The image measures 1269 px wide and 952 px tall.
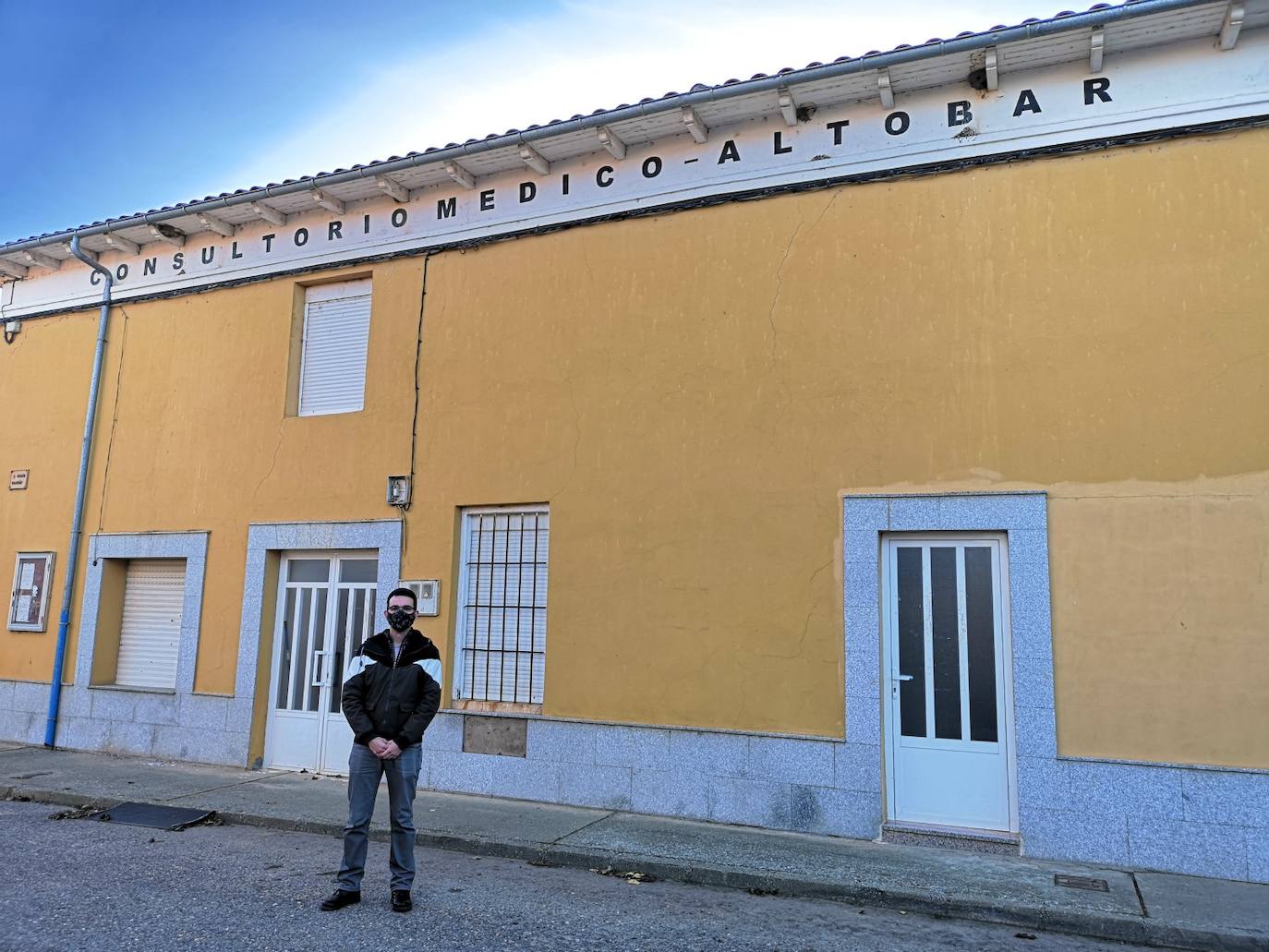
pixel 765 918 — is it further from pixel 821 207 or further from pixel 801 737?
pixel 821 207

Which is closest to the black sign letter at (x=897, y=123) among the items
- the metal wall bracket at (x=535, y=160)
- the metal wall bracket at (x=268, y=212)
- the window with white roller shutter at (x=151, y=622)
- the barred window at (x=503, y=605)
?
the metal wall bracket at (x=535, y=160)

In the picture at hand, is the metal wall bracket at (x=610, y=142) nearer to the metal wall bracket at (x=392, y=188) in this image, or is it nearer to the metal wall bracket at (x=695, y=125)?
the metal wall bracket at (x=695, y=125)

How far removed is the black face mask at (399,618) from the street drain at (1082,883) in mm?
4337

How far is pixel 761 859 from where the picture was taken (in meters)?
6.14

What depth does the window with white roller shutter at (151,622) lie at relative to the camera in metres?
10.2

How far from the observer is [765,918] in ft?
17.2

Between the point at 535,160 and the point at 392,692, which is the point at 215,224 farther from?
the point at 392,692

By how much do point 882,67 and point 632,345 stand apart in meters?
3.00

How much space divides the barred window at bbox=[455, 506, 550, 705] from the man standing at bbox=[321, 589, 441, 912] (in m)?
2.74

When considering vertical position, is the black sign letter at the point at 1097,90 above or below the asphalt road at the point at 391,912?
above

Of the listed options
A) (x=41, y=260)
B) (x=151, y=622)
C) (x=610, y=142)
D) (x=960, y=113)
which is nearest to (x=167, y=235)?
(x=41, y=260)

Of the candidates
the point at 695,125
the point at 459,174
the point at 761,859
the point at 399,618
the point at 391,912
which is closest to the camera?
the point at 391,912

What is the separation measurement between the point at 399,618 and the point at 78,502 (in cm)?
728

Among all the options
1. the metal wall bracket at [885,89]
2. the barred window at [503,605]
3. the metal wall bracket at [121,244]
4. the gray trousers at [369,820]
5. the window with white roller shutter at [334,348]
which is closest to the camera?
the gray trousers at [369,820]
